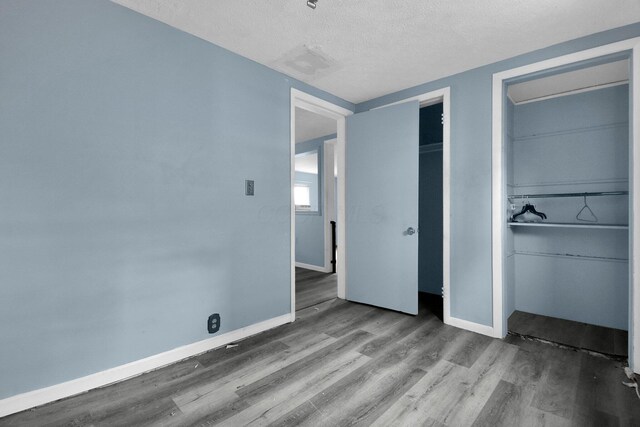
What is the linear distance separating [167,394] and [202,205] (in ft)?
4.20

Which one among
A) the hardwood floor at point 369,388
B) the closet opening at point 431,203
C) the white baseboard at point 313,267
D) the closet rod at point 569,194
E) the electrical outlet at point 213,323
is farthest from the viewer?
the white baseboard at point 313,267

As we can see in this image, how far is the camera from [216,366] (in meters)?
2.10

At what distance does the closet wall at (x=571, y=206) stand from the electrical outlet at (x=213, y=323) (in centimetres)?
279

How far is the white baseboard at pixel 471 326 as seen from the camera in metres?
2.64

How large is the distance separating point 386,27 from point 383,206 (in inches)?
69.1

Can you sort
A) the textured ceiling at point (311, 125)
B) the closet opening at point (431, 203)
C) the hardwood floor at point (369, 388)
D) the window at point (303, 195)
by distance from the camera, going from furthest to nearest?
the window at point (303, 195) → the textured ceiling at point (311, 125) → the closet opening at point (431, 203) → the hardwood floor at point (369, 388)

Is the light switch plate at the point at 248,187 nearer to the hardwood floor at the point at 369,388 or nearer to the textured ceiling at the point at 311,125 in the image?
the hardwood floor at the point at 369,388

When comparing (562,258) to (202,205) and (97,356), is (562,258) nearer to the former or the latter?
(202,205)

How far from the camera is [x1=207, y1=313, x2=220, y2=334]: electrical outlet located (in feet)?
7.65

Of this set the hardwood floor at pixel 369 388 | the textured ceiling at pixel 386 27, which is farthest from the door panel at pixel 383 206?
the hardwood floor at pixel 369 388

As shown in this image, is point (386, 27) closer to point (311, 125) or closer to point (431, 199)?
point (431, 199)

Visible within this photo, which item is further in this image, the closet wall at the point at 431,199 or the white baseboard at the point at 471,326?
the closet wall at the point at 431,199

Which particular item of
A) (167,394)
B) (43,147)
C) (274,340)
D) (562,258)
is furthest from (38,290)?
(562,258)

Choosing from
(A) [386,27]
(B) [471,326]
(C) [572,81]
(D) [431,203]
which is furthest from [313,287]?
(C) [572,81]
